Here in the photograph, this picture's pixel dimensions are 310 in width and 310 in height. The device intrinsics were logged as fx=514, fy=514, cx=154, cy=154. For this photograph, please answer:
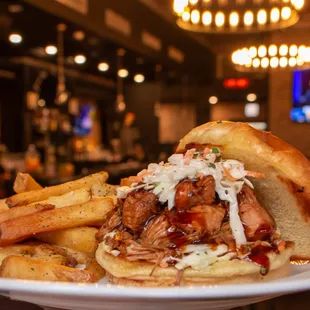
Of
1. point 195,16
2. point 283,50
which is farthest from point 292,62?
point 195,16

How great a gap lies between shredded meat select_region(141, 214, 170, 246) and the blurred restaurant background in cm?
362

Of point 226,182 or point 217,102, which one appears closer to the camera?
point 226,182

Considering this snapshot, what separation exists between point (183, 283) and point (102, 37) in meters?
7.49

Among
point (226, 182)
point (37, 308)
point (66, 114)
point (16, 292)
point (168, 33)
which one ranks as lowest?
point (37, 308)

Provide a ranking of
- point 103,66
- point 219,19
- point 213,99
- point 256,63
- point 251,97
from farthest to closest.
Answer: point 213,99
point 251,97
point 103,66
point 256,63
point 219,19

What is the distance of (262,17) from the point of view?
15.9 ft

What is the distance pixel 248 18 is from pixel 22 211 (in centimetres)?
366

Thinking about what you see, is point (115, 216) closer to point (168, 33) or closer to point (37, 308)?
point (37, 308)

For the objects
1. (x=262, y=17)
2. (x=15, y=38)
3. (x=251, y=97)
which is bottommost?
(x=262, y=17)

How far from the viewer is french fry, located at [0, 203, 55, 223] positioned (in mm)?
1856

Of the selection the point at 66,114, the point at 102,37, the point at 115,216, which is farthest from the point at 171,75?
the point at 115,216

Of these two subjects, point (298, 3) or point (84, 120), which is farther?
point (84, 120)

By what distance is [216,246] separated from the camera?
147cm

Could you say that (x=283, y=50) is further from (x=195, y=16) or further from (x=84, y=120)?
(x=84, y=120)
